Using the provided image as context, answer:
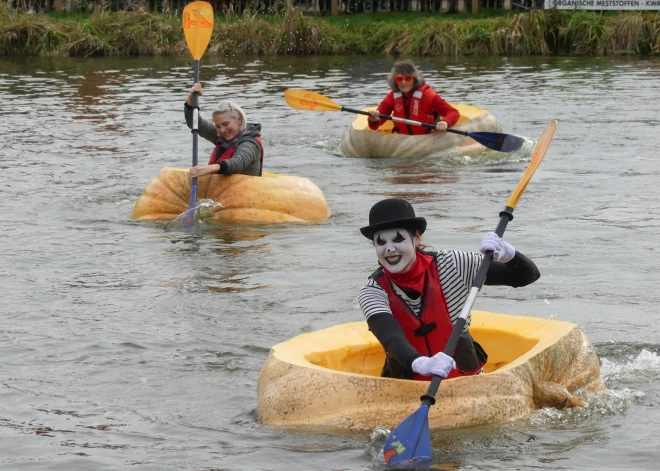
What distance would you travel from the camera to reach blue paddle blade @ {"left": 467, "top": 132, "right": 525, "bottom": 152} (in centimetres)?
1030

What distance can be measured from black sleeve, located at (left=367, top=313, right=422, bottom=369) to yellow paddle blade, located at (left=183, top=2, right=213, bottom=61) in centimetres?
669

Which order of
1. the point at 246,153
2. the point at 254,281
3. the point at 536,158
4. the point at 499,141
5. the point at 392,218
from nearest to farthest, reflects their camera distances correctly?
the point at 392,218 < the point at 536,158 < the point at 254,281 < the point at 246,153 < the point at 499,141

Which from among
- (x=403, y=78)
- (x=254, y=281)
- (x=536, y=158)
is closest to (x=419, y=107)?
(x=403, y=78)

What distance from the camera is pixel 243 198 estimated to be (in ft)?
32.2

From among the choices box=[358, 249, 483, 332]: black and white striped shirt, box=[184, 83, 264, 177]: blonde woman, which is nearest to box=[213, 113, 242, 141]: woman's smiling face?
box=[184, 83, 264, 177]: blonde woman

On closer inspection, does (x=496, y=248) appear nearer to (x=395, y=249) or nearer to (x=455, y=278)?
(x=455, y=278)

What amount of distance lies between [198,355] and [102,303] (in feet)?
3.96

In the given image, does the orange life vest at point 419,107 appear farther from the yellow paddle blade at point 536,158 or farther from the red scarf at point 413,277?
the red scarf at point 413,277

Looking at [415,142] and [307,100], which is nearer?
[415,142]

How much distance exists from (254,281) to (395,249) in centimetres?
299

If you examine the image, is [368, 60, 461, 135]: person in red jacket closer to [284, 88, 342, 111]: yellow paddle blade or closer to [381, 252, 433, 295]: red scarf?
[284, 88, 342, 111]: yellow paddle blade

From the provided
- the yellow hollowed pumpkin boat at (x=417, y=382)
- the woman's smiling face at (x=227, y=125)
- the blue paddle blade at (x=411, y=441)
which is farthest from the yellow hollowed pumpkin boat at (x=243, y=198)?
the blue paddle blade at (x=411, y=441)

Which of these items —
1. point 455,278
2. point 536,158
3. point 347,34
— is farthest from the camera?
point 347,34

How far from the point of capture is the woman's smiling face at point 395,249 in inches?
209
